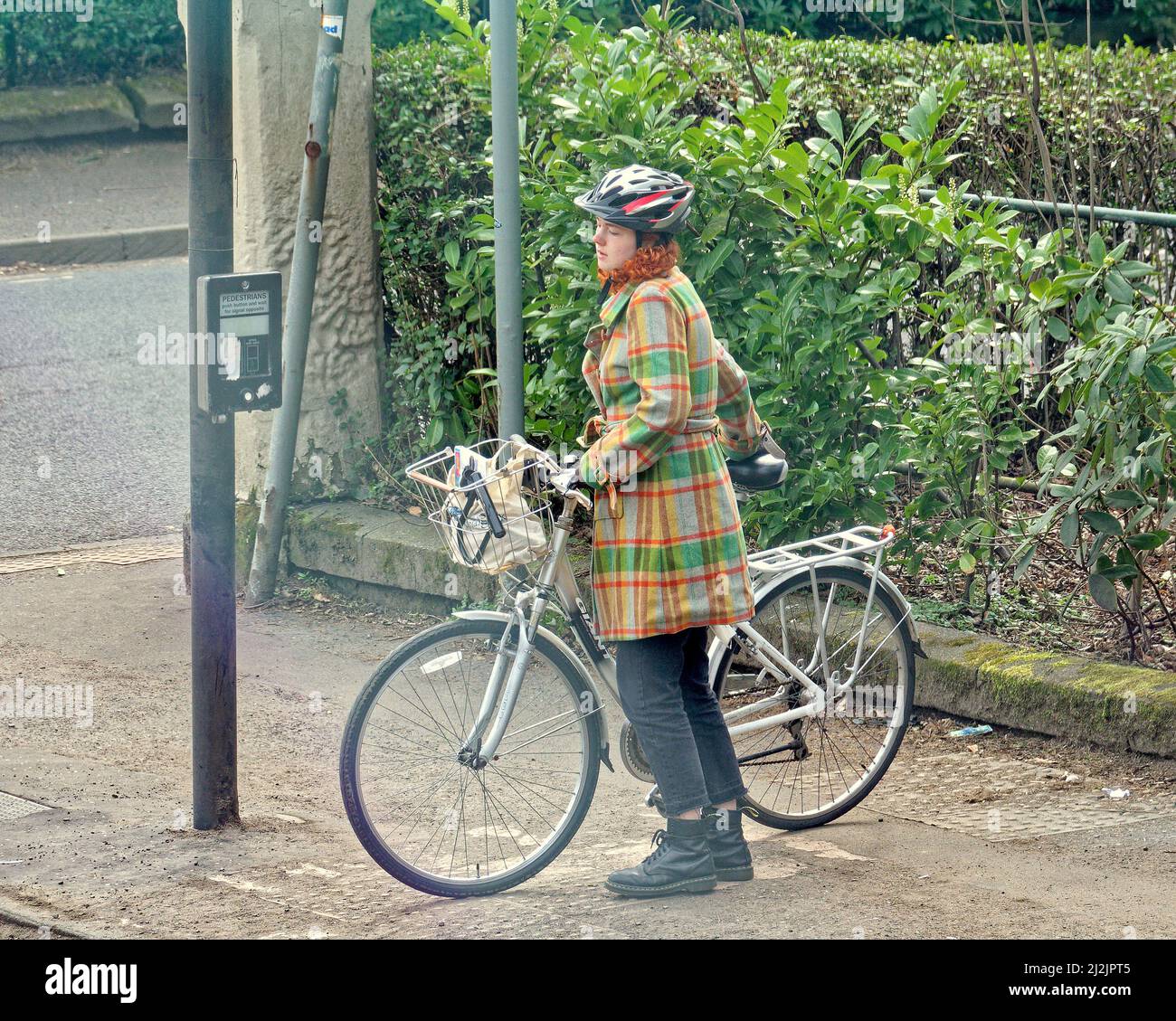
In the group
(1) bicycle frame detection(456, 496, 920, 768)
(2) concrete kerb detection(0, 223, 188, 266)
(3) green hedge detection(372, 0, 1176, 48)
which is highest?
(3) green hedge detection(372, 0, 1176, 48)

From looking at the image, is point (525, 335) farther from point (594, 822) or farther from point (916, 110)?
point (594, 822)

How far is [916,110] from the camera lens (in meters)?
Answer: 5.77

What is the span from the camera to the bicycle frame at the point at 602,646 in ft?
14.5

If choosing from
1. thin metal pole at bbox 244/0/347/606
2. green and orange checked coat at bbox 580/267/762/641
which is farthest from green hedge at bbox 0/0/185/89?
green and orange checked coat at bbox 580/267/762/641

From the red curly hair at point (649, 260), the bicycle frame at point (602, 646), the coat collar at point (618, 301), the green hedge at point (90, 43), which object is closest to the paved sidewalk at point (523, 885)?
the bicycle frame at point (602, 646)

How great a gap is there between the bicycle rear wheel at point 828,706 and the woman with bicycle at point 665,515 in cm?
33

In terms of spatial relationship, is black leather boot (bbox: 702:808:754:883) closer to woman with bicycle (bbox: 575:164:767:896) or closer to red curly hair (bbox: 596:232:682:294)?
woman with bicycle (bbox: 575:164:767:896)

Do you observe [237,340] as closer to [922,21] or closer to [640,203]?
[640,203]

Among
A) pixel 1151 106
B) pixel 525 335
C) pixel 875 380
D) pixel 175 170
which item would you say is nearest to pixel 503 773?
pixel 875 380

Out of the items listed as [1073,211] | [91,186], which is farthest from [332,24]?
[91,186]

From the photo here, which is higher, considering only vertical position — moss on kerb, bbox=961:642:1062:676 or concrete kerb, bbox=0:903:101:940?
moss on kerb, bbox=961:642:1062:676

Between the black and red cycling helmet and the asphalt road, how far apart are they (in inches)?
172

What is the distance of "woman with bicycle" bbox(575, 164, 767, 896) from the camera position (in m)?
4.18

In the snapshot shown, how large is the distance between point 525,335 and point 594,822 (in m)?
2.26
